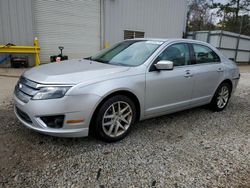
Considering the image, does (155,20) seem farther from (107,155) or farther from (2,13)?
(107,155)

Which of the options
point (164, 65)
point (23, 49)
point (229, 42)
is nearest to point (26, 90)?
point (164, 65)

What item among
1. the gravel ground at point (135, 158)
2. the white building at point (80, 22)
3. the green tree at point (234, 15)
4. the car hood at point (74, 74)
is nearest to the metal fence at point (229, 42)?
the white building at point (80, 22)

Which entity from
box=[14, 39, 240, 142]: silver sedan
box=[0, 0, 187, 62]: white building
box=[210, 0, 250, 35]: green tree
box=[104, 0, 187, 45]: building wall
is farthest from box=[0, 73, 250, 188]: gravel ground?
box=[210, 0, 250, 35]: green tree

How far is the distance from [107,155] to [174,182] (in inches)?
34.6

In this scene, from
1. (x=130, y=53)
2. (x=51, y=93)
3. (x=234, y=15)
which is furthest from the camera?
(x=234, y=15)

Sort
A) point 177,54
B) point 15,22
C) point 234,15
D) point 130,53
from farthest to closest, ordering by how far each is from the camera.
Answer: point 234,15 < point 15,22 < point 177,54 < point 130,53

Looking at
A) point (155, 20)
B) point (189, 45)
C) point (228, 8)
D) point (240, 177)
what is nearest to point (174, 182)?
point (240, 177)

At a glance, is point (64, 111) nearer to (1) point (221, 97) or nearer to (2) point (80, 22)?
(1) point (221, 97)

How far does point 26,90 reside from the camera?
269 cm

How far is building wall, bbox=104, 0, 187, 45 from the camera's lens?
11578 mm

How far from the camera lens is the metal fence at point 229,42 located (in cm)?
1516

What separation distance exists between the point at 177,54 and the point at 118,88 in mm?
1482

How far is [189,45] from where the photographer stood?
3918 millimetres

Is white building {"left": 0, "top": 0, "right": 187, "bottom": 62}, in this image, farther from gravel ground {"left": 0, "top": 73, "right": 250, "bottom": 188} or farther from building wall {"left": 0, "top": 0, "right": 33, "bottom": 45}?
gravel ground {"left": 0, "top": 73, "right": 250, "bottom": 188}
